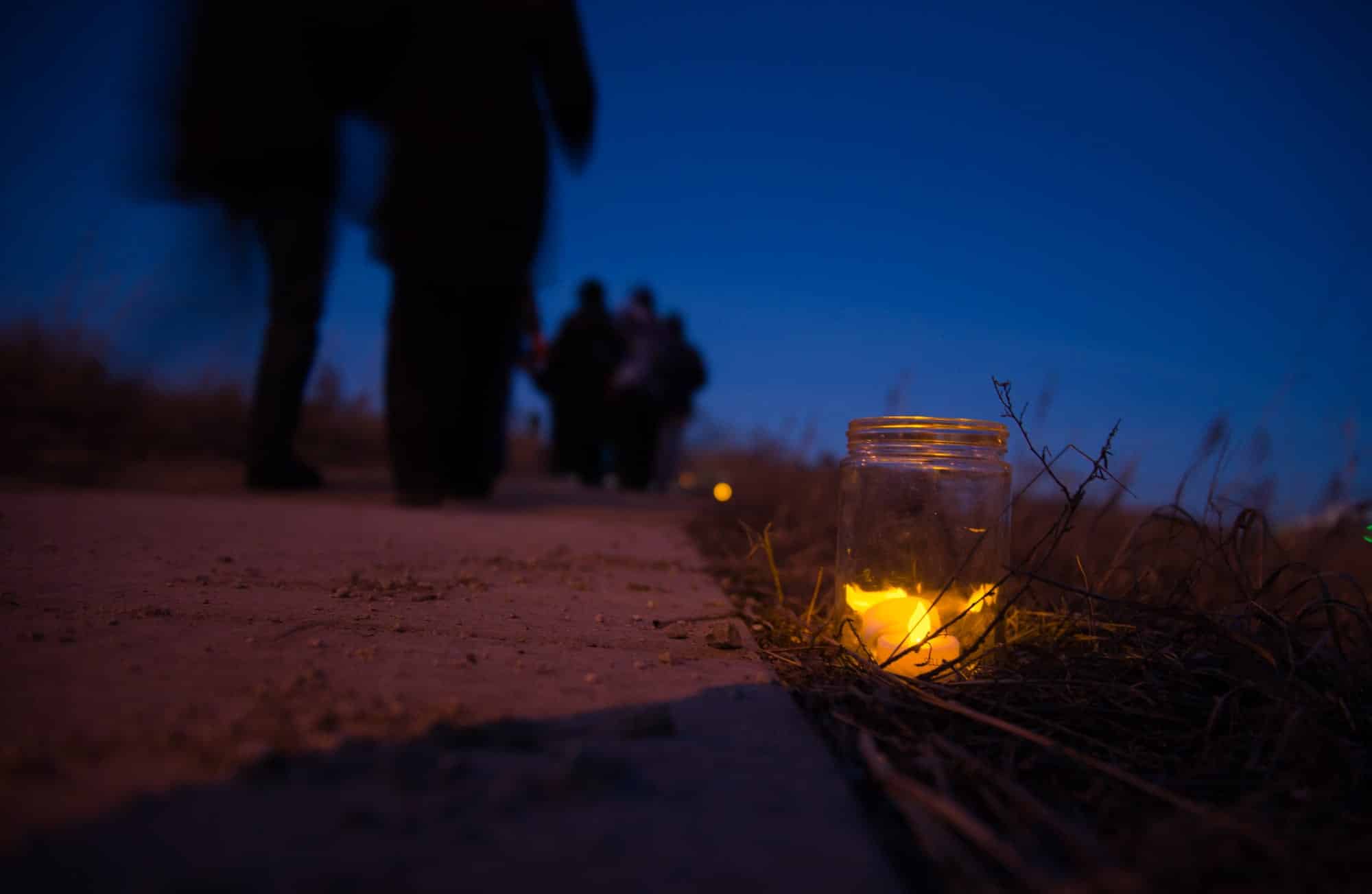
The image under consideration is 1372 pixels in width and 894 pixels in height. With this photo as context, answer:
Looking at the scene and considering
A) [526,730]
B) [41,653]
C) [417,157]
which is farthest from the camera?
[417,157]

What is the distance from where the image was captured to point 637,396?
21.1 ft

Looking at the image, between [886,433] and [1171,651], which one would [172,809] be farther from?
[1171,651]

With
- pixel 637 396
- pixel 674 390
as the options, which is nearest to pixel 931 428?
pixel 637 396

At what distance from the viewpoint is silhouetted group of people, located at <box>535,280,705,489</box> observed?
6543mm

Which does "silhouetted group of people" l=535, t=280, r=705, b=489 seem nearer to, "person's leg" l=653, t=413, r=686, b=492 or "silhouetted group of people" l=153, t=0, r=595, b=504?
"person's leg" l=653, t=413, r=686, b=492

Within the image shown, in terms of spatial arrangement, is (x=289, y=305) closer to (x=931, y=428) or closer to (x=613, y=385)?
(x=931, y=428)

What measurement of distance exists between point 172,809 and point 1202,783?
98 centimetres

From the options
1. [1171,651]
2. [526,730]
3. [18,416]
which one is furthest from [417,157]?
[18,416]

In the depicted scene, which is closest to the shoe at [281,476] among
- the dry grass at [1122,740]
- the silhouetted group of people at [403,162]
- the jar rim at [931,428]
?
the silhouetted group of people at [403,162]

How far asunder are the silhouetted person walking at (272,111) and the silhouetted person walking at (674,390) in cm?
366

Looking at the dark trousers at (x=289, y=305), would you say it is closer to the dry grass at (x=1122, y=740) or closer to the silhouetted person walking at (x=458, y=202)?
the silhouetted person walking at (x=458, y=202)

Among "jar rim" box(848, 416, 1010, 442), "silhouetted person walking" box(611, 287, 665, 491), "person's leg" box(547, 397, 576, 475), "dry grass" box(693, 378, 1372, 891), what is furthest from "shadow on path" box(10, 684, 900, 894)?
"person's leg" box(547, 397, 576, 475)

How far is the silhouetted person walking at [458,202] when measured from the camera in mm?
2973

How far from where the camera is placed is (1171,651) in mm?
1208
